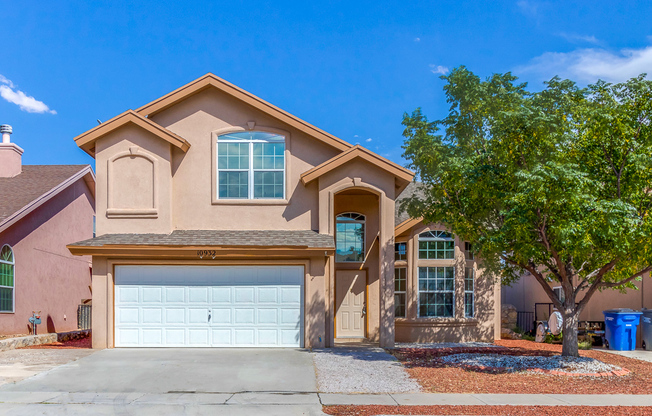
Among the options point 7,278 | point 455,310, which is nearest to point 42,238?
point 7,278

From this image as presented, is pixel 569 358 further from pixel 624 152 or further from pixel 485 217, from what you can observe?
pixel 624 152

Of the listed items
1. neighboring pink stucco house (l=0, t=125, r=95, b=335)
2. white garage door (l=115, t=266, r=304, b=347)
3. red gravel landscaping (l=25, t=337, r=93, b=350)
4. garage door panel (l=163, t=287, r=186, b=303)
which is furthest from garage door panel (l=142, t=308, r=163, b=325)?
neighboring pink stucco house (l=0, t=125, r=95, b=335)

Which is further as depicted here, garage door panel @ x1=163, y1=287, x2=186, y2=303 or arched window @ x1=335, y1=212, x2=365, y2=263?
arched window @ x1=335, y1=212, x2=365, y2=263

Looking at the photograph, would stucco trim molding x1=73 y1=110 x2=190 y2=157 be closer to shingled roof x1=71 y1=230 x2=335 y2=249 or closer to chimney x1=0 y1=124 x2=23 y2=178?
shingled roof x1=71 y1=230 x2=335 y2=249

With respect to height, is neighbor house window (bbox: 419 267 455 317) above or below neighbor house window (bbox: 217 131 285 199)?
below

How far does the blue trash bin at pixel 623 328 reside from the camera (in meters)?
15.0

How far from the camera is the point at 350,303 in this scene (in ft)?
54.6

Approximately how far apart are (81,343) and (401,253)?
9.59 meters

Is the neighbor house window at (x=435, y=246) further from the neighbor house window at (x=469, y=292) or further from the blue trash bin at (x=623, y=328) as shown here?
the blue trash bin at (x=623, y=328)

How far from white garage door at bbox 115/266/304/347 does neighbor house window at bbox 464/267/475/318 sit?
529 cm

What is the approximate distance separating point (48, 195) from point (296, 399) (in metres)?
12.3

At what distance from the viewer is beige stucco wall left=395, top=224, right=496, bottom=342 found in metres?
16.5

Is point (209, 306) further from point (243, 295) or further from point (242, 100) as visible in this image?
point (242, 100)

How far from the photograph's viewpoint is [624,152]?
11.2 m
